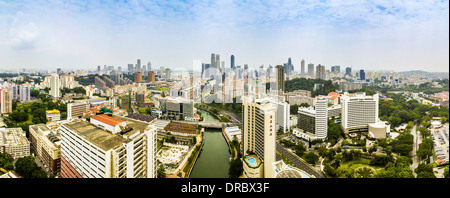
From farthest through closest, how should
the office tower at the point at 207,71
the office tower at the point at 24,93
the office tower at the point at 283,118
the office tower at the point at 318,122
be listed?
the office tower at the point at 24,93
the office tower at the point at 207,71
the office tower at the point at 283,118
the office tower at the point at 318,122

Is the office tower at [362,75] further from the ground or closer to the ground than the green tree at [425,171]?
further from the ground

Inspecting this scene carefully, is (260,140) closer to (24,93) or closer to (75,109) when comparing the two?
(75,109)

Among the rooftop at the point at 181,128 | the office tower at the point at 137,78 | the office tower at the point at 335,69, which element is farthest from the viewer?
the office tower at the point at 335,69

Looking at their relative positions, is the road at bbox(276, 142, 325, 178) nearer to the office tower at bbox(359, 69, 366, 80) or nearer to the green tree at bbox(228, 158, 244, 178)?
the green tree at bbox(228, 158, 244, 178)

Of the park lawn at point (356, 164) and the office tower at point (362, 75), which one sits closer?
the park lawn at point (356, 164)

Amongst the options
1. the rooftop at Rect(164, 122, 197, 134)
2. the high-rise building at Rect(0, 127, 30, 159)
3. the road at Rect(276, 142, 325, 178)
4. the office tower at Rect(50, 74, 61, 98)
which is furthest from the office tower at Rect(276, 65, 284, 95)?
the office tower at Rect(50, 74, 61, 98)

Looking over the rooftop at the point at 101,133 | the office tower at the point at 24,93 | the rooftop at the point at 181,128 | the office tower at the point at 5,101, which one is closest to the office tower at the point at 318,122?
the rooftop at the point at 181,128

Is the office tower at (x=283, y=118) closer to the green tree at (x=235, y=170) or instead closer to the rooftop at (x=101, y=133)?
the green tree at (x=235, y=170)

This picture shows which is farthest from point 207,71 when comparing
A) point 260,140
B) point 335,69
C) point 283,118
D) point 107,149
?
point 335,69

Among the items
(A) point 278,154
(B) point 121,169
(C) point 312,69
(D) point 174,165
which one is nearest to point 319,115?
(A) point 278,154
